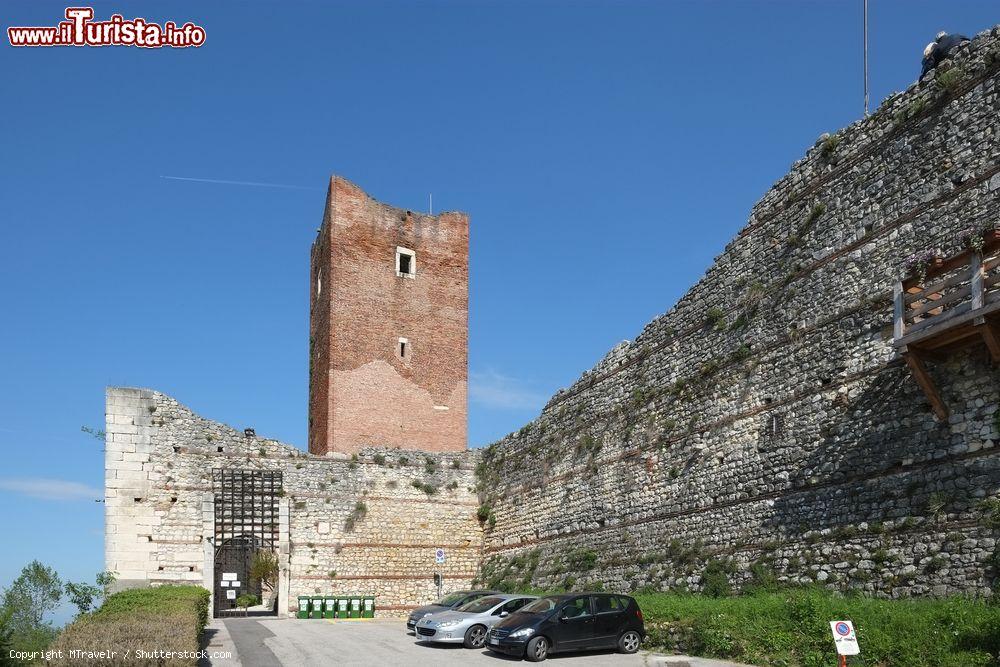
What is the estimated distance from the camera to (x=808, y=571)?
14.1 metres

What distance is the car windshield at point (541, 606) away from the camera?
49.5 feet

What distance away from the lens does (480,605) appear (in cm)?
1747

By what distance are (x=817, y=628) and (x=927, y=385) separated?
374cm

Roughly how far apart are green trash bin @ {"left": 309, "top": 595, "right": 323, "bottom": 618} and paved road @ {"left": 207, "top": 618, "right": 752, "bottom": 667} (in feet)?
8.95

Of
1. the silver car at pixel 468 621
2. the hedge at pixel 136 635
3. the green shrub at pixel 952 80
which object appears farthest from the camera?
the silver car at pixel 468 621

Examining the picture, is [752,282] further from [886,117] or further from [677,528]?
[677,528]

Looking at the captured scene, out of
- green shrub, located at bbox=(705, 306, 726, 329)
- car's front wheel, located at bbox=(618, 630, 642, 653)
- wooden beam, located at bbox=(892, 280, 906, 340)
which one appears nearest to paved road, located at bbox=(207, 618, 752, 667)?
Answer: car's front wheel, located at bbox=(618, 630, 642, 653)

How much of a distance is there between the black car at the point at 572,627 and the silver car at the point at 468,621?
125 centimetres

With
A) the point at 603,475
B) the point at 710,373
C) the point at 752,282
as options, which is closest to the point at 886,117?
the point at 752,282

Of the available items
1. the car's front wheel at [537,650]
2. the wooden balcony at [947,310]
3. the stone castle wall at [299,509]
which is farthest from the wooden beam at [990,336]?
the stone castle wall at [299,509]

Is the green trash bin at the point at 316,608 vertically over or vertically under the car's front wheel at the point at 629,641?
under

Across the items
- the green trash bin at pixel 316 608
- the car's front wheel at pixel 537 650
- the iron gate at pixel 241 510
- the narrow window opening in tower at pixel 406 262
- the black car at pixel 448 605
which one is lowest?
the green trash bin at pixel 316 608

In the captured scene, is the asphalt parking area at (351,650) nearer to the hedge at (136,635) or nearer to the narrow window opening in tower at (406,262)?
the hedge at (136,635)

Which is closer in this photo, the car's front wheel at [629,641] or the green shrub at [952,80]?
the green shrub at [952,80]
